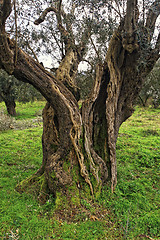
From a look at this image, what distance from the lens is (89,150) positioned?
17.4 ft

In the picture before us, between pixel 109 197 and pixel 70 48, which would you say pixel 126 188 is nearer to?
pixel 109 197

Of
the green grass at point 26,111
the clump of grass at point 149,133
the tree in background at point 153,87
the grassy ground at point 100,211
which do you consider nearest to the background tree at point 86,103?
the grassy ground at point 100,211

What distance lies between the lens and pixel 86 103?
5387mm

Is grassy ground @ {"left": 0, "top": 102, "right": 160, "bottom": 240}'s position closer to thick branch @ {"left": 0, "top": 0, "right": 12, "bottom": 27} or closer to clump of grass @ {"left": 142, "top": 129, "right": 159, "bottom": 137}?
thick branch @ {"left": 0, "top": 0, "right": 12, "bottom": 27}

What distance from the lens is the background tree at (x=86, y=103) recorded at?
4.60 metres

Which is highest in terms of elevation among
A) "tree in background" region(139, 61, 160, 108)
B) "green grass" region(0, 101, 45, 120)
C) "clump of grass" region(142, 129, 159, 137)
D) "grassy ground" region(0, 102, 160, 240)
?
"tree in background" region(139, 61, 160, 108)

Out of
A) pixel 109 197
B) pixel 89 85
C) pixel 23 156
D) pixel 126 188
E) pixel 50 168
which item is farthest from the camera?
pixel 23 156

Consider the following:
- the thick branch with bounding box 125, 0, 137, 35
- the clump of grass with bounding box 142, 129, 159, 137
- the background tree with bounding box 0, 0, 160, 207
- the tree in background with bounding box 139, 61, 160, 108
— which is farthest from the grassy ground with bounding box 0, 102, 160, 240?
the tree in background with bounding box 139, 61, 160, 108

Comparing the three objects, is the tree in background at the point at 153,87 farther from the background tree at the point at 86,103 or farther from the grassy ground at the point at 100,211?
the background tree at the point at 86,103

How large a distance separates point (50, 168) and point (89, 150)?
123 centimetres

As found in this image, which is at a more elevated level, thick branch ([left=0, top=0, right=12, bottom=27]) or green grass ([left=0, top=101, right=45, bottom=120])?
thick branch ([left=0, top=0, right=12, bottom=27])

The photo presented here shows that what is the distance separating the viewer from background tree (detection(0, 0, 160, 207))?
4602 mm

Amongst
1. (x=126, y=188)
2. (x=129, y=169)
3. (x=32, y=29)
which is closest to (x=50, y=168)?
(x=126, y=188)

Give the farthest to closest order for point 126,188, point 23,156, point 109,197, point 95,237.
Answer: point 23,156, point 126,188, point 109,197, point 95,237
